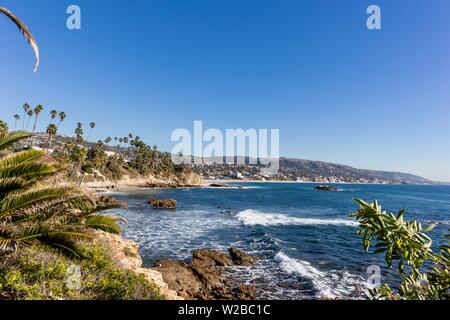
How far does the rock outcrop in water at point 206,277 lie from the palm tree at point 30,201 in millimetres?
9059

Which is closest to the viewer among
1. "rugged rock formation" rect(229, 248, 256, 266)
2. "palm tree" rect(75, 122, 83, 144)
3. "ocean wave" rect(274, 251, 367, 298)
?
"ocean wave" rect(274, 251, 367, 298)

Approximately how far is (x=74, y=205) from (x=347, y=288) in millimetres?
15525

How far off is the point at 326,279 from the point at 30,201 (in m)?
16.9

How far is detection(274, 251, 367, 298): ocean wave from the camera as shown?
14891mm

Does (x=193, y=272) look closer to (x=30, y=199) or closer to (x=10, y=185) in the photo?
(x=30, y=199)

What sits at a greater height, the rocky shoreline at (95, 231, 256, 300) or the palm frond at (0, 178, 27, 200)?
the palm frond at (0, 178, 27, 200)

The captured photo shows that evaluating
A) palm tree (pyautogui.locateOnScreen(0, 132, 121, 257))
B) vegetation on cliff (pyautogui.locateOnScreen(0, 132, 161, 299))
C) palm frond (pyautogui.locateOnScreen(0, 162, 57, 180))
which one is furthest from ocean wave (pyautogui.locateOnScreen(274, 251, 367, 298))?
palm frond (pyautogui.locateOnScreen(0, 162, 57, 180))

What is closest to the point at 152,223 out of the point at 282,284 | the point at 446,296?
the point at 282,284

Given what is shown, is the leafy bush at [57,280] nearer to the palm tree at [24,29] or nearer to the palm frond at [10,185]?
the palm frond at [10,185]

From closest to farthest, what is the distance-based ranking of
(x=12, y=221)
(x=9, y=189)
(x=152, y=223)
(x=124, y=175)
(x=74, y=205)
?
(x=9, y=189) < (x=12, y=221) < (x=74, y=205) < (x=152, y=223) < (x=124, y=175)

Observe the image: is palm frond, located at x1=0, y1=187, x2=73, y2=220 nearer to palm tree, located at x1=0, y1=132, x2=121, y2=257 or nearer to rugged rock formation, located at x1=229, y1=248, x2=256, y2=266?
palm tree, located at x1=0, y1=132, x2=121, y2=257

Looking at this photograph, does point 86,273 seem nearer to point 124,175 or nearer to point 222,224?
point 222,224

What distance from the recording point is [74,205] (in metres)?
7.08

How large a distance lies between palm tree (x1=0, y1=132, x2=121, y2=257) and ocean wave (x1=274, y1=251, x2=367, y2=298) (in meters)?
13.0
